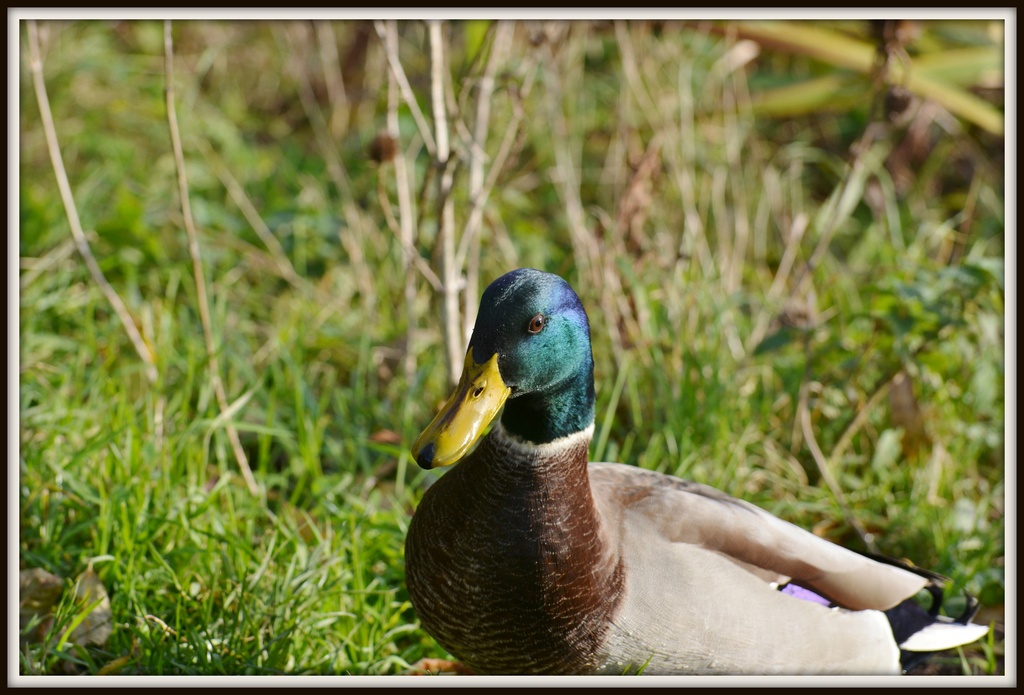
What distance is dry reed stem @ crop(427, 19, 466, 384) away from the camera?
3.01 meters

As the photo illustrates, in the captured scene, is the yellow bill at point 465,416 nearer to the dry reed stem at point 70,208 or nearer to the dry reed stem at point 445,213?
the dry reed stem at point 445,213

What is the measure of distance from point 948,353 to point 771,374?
582mm

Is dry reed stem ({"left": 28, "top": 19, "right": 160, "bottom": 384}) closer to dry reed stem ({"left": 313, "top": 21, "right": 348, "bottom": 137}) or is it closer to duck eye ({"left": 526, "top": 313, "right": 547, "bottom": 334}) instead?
dry reed stem ({"left": 313, "top": 21, "right": 348, "bottom": 137})

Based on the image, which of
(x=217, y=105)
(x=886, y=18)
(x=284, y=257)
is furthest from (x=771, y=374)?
(x=217, y=105)

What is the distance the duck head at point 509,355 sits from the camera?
2156 mm

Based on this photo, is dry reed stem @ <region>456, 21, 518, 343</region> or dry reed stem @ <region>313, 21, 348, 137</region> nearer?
dry reed stem @ <region>456, 21, 518, 343</region>

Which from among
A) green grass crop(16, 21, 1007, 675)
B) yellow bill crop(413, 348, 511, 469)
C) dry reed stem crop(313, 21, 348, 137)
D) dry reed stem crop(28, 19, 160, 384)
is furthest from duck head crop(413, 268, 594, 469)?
dry reed stem crop(313, 21, 348, 137)

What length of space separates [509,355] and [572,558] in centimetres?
51

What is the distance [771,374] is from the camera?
381 centimetres

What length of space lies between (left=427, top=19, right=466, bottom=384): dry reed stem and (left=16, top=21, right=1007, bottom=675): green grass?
0.10m

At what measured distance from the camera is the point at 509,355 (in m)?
2.20

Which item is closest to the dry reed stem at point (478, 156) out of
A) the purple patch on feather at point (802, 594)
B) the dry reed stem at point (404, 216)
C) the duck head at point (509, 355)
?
the dry reed stem at point (404, 216)

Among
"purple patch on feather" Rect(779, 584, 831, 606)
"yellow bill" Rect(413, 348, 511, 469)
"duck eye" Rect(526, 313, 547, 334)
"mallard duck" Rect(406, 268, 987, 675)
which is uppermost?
"duck eye" Rect(526, 313, 547, 334)

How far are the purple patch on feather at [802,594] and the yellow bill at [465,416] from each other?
937 mm
